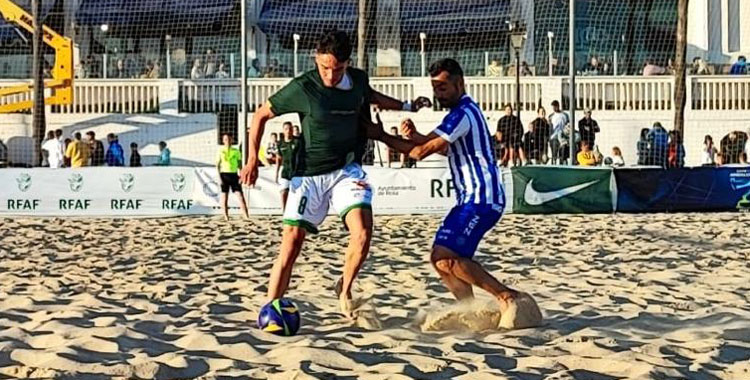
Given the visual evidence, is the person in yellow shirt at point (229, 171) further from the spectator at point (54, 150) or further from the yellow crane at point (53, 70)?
the yellow crane at point (53, 70)

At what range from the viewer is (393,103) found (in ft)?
21.6

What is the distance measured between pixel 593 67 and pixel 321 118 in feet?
67.8

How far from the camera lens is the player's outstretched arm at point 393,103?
6.54 meters

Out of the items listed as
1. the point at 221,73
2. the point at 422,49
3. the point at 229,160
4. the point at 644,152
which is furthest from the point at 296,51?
the point at 229,160

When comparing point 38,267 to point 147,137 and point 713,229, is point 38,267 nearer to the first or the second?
point 713,229

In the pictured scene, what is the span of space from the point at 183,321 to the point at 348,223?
1038mm

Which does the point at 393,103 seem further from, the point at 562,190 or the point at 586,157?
the point at 586,157

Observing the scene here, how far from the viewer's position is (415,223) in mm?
14695

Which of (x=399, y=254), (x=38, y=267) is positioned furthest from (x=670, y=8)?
(x=38, y=267)

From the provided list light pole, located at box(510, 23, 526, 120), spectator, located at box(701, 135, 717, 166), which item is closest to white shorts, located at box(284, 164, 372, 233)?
light pole, located at box(510, 23, 526, 120)

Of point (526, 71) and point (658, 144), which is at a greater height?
point (526, 71)

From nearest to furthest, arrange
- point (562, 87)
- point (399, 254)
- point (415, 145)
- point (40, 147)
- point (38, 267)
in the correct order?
1. point (415, 145)
2. point (38, 267)
3. point (399, 254)
4. point (40, 147)
5. point (562, 87)

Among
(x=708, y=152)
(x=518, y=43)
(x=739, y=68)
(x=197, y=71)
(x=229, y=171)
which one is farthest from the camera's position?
(x=739, y=68)

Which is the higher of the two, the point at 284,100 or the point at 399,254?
the point at 284,100
